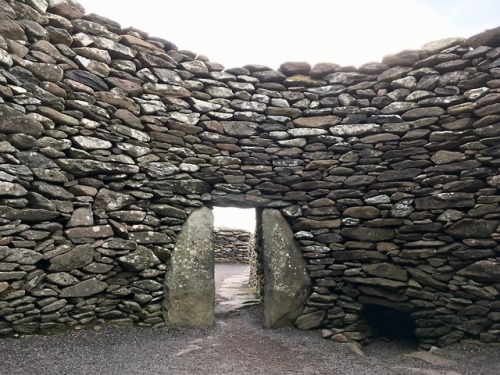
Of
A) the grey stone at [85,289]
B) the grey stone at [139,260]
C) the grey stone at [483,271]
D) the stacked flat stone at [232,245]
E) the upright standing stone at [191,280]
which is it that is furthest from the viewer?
the stacked flat stone at [232,245]

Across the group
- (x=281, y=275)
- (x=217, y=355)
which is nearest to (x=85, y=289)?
(x=217, y=355)

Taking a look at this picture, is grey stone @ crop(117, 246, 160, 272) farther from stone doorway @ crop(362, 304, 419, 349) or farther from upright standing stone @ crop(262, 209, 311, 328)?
stone doorway @ crop(362, 304, 419, 349)

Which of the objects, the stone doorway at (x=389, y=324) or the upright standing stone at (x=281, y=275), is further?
the stone doorway at (x=389, y=324)

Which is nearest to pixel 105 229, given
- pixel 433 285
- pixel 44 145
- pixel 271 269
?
pixel 44 145

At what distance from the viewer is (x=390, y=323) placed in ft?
21.4

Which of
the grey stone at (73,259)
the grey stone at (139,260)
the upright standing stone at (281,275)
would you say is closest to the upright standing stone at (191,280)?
the grey stone at (139,260)

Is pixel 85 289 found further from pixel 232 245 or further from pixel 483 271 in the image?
pixel 232 245

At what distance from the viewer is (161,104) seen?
6.13 m

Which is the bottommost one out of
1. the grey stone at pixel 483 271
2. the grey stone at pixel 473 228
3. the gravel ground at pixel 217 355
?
the gravel ground at pixel 217 355

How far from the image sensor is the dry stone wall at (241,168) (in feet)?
15.8

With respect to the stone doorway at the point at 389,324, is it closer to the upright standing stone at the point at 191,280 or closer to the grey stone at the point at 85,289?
the upright standing stone at the point at 191,280

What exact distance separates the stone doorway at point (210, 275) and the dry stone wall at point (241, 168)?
0.18 metres

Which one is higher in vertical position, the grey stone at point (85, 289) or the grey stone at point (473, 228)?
the grey stone at point (473, 228)

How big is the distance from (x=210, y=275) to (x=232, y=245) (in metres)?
9.59
